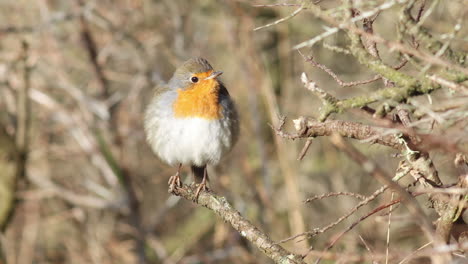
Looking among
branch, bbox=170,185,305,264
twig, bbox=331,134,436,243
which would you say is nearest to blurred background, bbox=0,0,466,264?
branch, bbox=170,185,305,264

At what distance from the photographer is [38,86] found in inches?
259

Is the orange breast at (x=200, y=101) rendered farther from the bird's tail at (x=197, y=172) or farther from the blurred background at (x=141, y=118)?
the blurred background at (x=141, y=118)

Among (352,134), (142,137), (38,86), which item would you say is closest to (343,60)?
(142,137)

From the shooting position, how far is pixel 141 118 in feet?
22.5

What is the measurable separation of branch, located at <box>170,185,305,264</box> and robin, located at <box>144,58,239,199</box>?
2.63 feet

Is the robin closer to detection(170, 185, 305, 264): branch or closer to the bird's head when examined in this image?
the bird's head

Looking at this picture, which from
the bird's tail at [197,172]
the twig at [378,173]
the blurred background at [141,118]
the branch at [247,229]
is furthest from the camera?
the blurred background at [141,118]

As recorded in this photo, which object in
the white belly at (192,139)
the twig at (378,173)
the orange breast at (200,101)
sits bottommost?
the twig at (378,173)

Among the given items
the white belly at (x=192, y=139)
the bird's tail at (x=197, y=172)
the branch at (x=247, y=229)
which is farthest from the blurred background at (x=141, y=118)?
the branch at (x=247, y=229)

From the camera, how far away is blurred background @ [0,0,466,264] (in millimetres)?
6230

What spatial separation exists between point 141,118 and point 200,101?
2.89 meters

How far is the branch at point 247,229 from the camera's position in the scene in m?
2.23

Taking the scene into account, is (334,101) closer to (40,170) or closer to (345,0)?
(345,0)

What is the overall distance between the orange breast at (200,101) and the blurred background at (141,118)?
5.50 ft
